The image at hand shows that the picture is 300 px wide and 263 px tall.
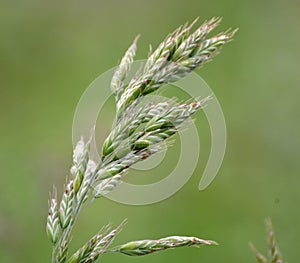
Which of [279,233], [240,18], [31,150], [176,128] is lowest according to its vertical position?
[279,233]

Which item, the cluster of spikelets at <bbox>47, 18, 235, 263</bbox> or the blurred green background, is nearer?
the cluster of spikelets at <bbox>47, 18, 235, 263</bbox>

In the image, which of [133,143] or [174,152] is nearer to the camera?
[133,143]

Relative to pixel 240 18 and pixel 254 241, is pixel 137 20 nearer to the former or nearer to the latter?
pixel 240 18

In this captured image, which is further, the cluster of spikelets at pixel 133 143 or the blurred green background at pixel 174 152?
the blurred green background at pixel 174 152

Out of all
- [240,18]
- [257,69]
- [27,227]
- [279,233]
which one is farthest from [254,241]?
[240,18]
